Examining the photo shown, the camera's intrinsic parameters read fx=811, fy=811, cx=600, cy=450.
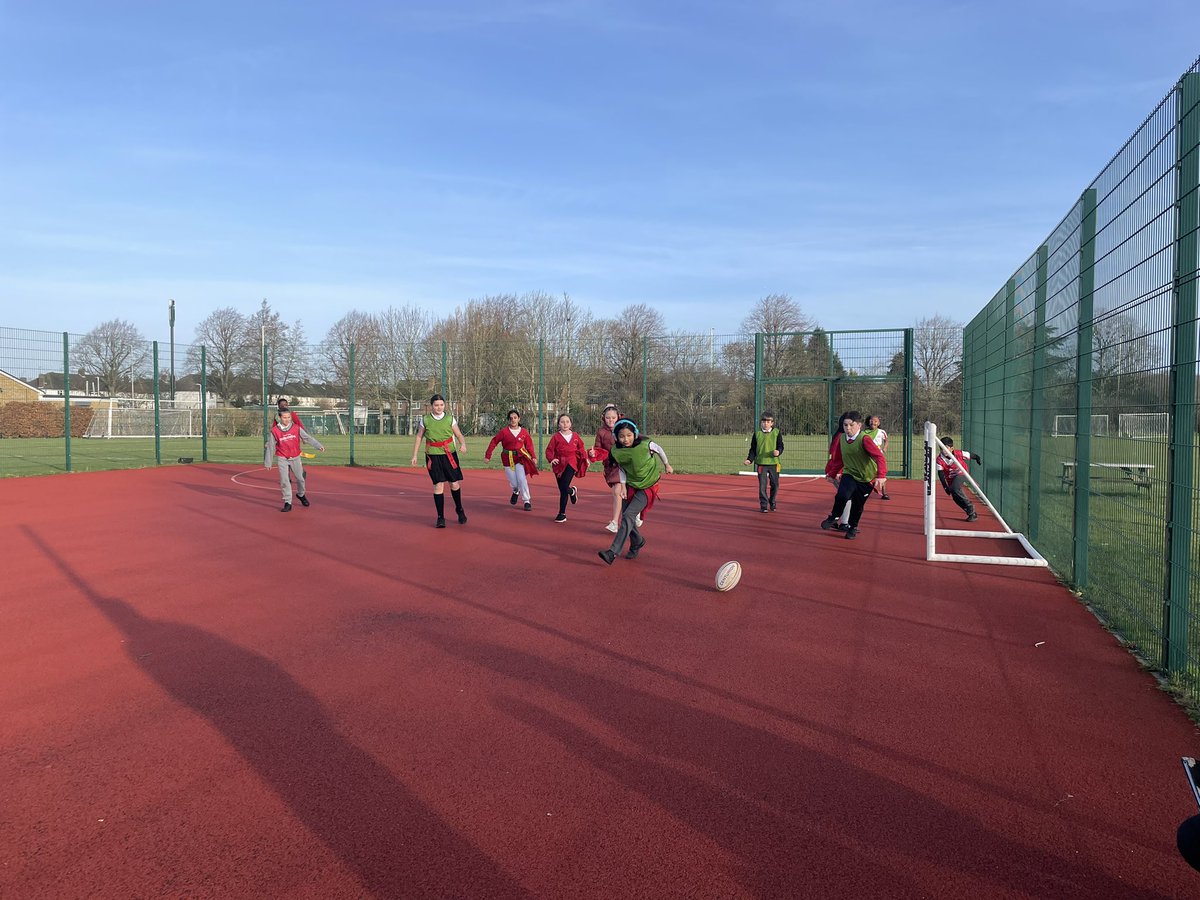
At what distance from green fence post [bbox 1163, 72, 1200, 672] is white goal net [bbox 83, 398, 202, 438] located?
42.6m

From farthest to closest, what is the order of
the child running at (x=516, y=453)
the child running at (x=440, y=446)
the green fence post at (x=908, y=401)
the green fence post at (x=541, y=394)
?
the green fence post at (x=541, y=394) → the green fence post at (x=908, y=401) → the child running at (x=516, y=453) → the child running at (x=440, y=446)

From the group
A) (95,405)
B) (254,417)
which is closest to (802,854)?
(254,417)

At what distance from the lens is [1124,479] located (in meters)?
6.18

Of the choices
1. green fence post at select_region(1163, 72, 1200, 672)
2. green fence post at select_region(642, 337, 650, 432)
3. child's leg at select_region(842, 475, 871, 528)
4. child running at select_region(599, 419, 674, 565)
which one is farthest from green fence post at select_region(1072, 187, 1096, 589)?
green fence post at select_region(642, 337, 650, 432)

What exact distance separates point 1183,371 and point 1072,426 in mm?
2860

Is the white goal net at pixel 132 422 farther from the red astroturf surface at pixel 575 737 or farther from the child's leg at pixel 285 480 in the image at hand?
the red astroturf surface at pixel 575 737

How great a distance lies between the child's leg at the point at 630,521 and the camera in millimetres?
8977

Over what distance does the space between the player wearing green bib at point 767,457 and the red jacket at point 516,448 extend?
12.1 ft

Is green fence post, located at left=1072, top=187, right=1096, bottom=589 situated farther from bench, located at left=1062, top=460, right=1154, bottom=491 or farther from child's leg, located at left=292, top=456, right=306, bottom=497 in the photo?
child's leg, located at left=292, top=456, right=306, bottom=497

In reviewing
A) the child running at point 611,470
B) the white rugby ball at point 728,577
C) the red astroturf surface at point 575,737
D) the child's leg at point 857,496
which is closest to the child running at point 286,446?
the child running at point 611,470

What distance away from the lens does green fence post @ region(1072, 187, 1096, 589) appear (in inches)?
274

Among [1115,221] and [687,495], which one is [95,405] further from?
[1115,221]

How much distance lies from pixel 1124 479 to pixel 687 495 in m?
10.8

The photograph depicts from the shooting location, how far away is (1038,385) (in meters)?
9.01
